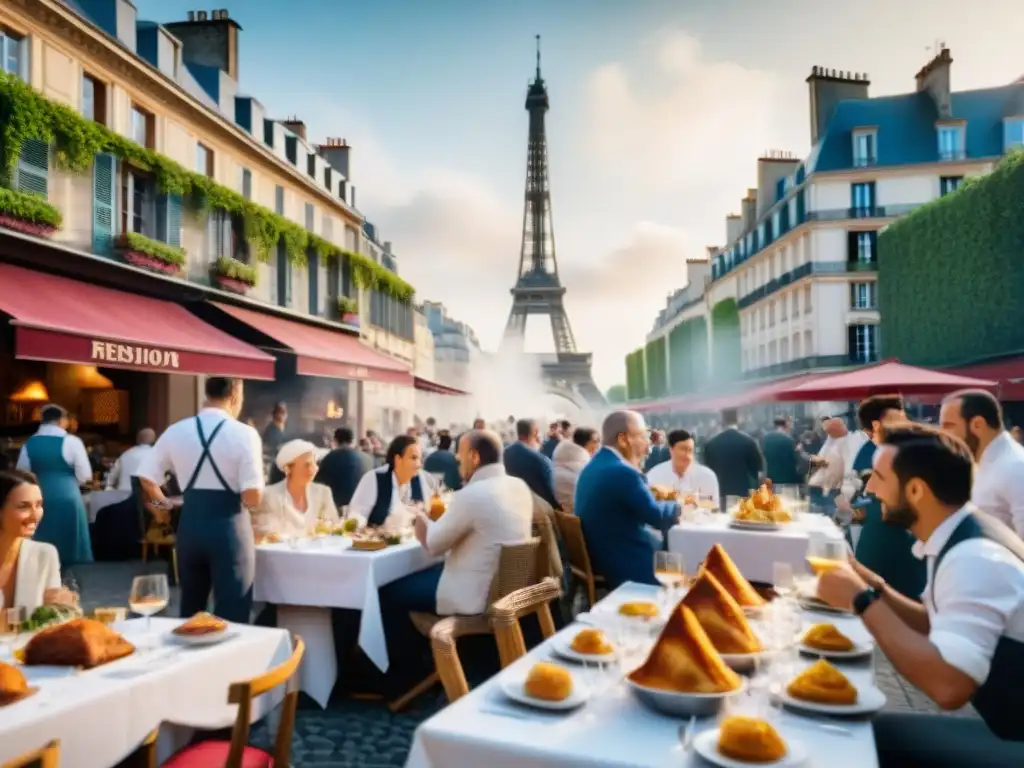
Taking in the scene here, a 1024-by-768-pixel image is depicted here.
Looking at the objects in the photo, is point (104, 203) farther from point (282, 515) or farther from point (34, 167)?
point (282, 515)

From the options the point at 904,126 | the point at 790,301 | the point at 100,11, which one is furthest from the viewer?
the point at 790,301

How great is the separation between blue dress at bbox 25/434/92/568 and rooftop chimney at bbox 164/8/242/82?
43.9ft

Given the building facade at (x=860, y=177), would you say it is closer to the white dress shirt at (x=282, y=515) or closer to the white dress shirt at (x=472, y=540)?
the white dress shirt at (x=282, y=515)

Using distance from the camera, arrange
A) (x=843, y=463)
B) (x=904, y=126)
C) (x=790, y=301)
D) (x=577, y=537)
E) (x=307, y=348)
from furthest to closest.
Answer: (x=790, y=301), (x=904, y=126), (x=307, y=348), (x=843, y=463), (x=577, y=537)

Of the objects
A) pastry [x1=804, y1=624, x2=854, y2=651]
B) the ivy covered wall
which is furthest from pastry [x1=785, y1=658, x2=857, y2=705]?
the ivy covered wall

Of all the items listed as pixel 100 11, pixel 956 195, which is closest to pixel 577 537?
pixel 100 11

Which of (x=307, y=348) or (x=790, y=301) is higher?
(x=790, y=301)

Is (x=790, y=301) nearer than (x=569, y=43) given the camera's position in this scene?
No

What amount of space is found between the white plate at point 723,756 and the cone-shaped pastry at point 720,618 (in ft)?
1.80

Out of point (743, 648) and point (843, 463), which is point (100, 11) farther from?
point (743, 648)

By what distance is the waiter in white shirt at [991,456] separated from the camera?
419cm

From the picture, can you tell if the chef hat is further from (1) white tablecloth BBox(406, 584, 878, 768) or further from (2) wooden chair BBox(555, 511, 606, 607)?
Answer: (1) white tablecloth BBox(406, 584, 878, 768)

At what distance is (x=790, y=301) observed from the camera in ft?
123

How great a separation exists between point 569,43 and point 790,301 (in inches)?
1262
